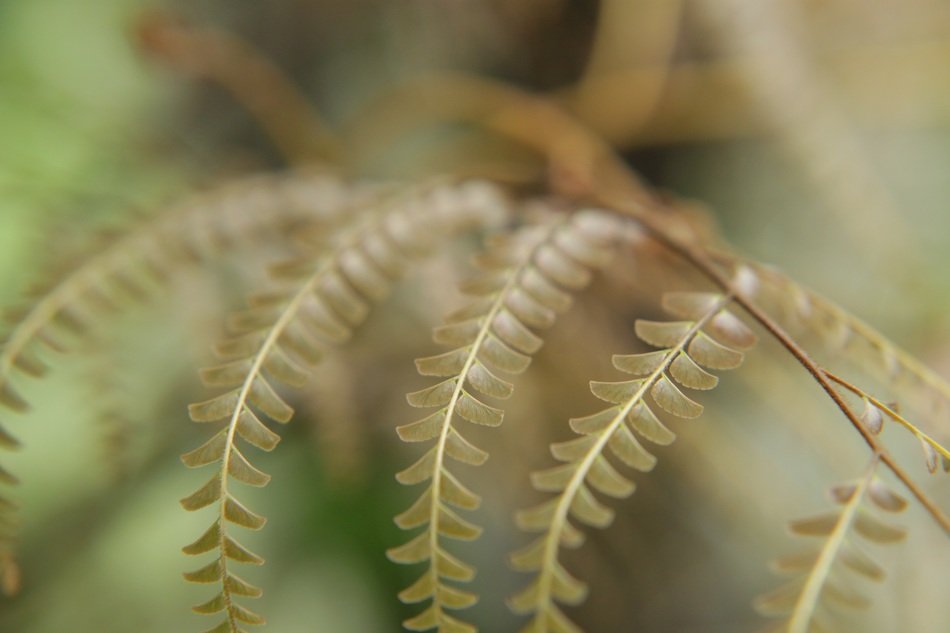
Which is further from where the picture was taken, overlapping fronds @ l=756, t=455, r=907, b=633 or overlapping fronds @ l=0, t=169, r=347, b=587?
overlapping fronds @ l=0, t=169, r=347, b=587

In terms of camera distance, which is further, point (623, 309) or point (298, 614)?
point (623, 309)

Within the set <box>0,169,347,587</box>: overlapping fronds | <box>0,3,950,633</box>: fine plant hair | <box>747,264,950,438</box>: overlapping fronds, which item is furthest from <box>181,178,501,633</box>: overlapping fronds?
<box>747,264,950,438</box>: overlapping fronds

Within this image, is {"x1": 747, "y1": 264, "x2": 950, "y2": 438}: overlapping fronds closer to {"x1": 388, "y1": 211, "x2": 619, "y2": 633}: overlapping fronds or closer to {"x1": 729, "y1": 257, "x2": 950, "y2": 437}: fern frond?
{"x1": 729, "y1": 257, "x2": 950, "y2": 437}: fern frond

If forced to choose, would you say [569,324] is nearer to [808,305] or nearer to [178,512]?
[808,305]

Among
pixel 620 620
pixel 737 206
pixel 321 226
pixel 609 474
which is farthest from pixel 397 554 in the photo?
pixel 737 206

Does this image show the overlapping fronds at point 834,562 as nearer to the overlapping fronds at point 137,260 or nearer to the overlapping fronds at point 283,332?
the overlapping fronds at point 283,332

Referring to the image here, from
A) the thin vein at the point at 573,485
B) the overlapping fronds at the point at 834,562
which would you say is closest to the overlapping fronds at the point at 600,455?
the thin vein at the point at 573,485
